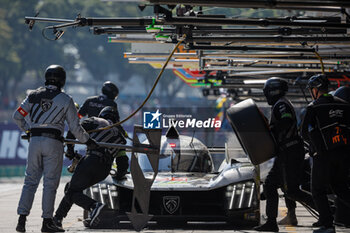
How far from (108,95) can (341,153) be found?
558cm

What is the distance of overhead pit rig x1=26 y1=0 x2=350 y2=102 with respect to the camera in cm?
988

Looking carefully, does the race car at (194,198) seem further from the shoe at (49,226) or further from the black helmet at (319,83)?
the black helmet at (319,83)

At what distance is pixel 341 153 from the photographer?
9.32m

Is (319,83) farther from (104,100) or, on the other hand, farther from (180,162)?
(104,100)

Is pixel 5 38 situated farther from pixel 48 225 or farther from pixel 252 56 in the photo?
pixel 48 225

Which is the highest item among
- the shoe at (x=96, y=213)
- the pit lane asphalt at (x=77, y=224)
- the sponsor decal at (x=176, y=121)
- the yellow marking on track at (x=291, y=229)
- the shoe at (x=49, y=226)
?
the sponsor decal at (x=176, y=121)

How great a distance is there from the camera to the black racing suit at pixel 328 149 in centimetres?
931

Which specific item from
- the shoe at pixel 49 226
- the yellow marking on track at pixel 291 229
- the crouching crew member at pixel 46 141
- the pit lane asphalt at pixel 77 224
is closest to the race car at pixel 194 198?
the pit lane asphalt at pixel 77 224

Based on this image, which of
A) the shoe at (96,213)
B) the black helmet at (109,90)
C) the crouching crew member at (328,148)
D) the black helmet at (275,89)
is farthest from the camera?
the black helmet at (109,90)

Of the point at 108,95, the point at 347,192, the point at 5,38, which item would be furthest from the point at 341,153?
the point at 5,38

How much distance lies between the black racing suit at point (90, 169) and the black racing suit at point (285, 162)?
211cm

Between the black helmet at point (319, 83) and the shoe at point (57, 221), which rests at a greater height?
the black helmet at point (319, 83)

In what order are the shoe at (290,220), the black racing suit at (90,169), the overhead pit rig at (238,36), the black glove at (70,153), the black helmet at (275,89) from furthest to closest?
1. the shoe at (290,220)
2. the black glove at (70,153)
3. the black helmet at (275,89)
4. the black racing suit at (90,169)
5. the overhead pit rig at (238,36)

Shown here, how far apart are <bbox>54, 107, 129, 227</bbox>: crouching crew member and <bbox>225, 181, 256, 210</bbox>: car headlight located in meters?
1.61
